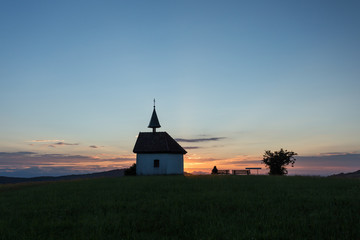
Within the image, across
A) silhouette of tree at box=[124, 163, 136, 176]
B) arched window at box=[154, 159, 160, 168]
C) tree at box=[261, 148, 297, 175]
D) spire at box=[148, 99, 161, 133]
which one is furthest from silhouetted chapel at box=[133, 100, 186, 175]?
tree at box=[261, 148, 297, 175]

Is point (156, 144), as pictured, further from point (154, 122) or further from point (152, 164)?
point (154, 122)

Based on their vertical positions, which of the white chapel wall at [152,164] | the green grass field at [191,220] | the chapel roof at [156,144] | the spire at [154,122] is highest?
the spire at [154,122]

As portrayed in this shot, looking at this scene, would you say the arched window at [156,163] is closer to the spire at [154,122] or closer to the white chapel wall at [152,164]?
the white chapel wall at [152,164]

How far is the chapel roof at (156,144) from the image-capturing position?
130ft

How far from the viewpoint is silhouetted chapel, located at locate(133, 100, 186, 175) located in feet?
130

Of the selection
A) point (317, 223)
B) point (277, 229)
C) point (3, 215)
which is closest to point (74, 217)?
point (3, 215)

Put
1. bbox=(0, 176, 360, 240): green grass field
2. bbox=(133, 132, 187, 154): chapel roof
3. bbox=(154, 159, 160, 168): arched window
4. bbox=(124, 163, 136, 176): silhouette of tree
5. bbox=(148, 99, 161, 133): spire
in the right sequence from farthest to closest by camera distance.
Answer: bbox=(148, 99, 161, 133): spire, bbox=(124, 163, 136, 176): silhouette of tree, bbox=(154, 159, 160, 168): arched window, bbox=(133, 132, 187, 154): chapel roof, bbox=(0, 176, 360, 240): green grass field

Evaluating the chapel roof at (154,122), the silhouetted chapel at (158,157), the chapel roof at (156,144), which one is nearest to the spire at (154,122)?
the chapel roof at (154,122)

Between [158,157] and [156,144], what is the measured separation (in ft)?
7.36

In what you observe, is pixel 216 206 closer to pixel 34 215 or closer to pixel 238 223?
pixel 238 223

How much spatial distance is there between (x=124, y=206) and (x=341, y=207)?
9.55m

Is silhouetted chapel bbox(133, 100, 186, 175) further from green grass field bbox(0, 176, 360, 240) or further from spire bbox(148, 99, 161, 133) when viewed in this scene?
green grass field bbox(0, 176, 360, 240)

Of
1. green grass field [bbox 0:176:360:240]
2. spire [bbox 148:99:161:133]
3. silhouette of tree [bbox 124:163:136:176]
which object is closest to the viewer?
green grass field [bbox 0:176:360:240]

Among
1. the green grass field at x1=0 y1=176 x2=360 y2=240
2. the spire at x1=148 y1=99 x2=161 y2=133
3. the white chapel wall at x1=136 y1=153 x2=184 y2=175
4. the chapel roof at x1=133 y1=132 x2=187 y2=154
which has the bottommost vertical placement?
the green grass field at x1=0 y1=176 x2=360 y2=240
